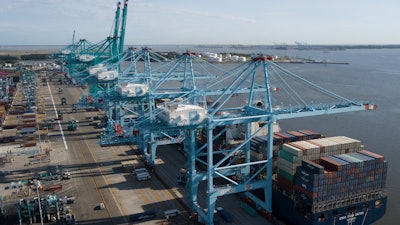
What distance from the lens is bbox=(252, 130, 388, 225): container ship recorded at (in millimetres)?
26625

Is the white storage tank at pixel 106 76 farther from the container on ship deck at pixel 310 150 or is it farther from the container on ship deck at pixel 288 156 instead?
the container on ship deck at pixel 310 150

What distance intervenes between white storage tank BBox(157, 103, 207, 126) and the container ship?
26.4ft

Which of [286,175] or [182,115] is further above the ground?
[182,115]

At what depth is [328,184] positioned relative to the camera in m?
26.7

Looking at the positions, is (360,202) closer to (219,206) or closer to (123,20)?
(219,206)

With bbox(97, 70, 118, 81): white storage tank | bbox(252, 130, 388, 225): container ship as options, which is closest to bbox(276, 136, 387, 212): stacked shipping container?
bbox(252, 130, 388, 225): container ship

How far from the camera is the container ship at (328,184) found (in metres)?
26.6

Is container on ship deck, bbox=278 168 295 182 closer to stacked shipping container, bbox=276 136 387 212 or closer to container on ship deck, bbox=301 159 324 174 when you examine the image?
stacked shipping container, bbox=276 136 387 212

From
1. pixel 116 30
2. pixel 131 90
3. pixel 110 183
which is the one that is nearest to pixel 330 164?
pixel 110 183

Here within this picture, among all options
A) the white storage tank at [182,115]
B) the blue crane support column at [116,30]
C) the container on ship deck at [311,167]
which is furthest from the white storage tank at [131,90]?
the blue crane support column at [116,30]

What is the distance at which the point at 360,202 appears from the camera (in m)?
28.5

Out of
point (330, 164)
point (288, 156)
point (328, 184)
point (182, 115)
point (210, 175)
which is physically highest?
point (182, 115)

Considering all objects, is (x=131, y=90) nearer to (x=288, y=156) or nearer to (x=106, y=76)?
Answer: (x=106, y=76)

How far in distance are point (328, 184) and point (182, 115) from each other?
12032 mm
